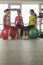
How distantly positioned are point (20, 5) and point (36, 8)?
0.81m

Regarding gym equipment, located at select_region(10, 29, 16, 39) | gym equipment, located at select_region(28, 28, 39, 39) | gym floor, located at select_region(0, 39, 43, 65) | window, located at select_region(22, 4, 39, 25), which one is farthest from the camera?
window, located at select_region(22, 4, 39, 25)

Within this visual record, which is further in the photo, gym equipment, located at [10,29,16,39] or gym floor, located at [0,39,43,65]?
gym equipment, located at [10,29,16,39]

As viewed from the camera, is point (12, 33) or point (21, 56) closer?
point (21, 56)

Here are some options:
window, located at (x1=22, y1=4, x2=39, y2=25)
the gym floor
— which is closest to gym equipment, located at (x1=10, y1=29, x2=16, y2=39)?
the gym floor

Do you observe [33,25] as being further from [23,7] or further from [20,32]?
[23,7]

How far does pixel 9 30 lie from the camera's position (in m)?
5.20

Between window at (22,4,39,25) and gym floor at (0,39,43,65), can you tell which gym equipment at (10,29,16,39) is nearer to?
gym floor at (0,39,43,65)

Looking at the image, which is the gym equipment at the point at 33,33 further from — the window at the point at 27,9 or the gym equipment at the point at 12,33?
the window at the point at 27,9

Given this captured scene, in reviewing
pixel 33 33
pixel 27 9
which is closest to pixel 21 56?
pixel 33 33

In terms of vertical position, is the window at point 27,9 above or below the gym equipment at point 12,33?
above

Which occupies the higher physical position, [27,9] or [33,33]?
[27,9]

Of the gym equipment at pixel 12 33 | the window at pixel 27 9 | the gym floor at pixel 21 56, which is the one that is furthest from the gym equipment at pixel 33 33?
the window at pixel 27 9

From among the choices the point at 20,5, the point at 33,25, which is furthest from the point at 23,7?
the point at 33,25

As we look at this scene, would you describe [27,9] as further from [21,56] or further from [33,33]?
[21,56]
